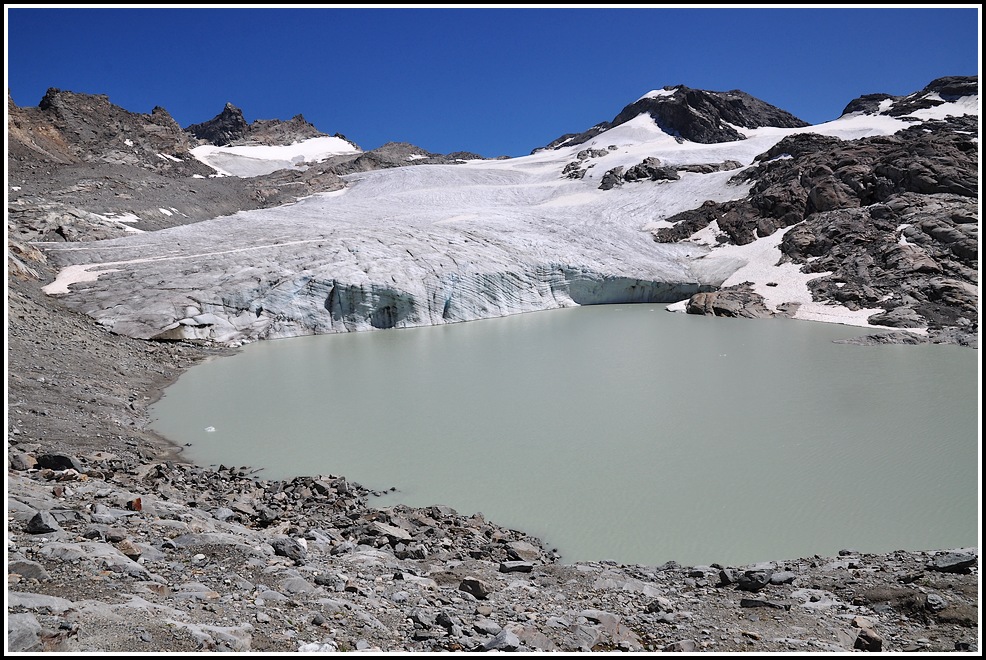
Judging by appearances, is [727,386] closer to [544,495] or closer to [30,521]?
[544,495]

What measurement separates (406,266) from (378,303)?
1.87 metres

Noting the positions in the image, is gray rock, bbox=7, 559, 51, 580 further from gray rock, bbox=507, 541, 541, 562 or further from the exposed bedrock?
the exposed bedrock

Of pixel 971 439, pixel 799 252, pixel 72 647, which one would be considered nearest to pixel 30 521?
pixel 72 647

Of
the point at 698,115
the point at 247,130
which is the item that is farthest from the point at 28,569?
the point at 247,130

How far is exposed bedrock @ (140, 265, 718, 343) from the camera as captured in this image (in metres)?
14.8

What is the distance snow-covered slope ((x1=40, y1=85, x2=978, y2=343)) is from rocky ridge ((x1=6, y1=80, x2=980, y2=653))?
10.0 metres

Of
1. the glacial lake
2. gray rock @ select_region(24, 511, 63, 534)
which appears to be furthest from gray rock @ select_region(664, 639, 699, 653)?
gray rock @ select_region(24, 511, 63, 534)

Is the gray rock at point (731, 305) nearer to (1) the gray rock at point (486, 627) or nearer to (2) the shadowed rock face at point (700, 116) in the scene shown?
(1) the gray rock at point (486, 627)

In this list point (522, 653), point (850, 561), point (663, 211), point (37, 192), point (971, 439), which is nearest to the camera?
point (522, 653)

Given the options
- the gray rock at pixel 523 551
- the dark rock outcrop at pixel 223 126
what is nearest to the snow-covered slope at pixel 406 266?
the gray rock at pixel 523 551

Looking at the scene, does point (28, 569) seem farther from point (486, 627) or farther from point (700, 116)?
point (700, 116)

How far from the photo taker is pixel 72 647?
7.23 ft

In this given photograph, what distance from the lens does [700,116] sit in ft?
215

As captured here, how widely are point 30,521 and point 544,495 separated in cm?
421
